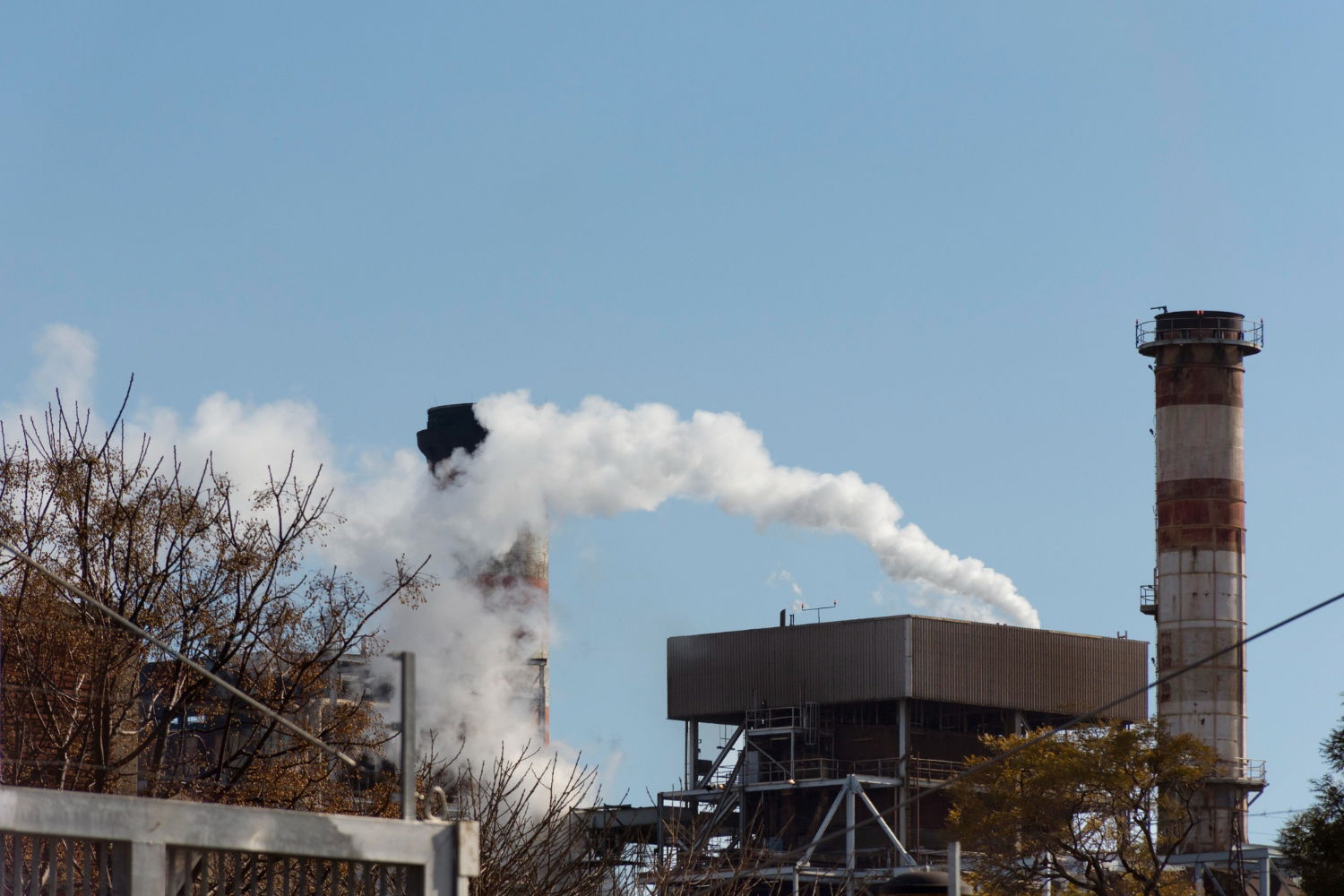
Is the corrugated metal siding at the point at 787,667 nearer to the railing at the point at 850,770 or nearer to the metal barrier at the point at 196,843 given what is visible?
the railing at the point at 850,770

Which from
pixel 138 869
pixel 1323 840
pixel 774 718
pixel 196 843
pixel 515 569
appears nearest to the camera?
pixel 138 869

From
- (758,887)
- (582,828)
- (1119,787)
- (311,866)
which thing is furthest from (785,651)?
(311,866)

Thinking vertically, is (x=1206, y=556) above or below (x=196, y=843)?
above

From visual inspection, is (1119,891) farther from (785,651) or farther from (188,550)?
(188,550)

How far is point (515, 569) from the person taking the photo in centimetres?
9375

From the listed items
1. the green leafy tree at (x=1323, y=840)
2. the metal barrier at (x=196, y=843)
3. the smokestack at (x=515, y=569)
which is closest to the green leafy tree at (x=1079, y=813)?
the green leafy tree at (x=1323, y=840)

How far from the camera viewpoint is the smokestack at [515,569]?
93.2m

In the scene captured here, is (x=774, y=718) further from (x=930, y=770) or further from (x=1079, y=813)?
(x=1079, y=813)

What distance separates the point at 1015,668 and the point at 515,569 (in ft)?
75.1

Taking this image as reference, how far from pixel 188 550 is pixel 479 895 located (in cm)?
565

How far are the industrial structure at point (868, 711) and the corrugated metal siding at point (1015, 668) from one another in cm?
6

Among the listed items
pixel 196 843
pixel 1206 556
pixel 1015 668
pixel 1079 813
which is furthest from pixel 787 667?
pixel 196 843

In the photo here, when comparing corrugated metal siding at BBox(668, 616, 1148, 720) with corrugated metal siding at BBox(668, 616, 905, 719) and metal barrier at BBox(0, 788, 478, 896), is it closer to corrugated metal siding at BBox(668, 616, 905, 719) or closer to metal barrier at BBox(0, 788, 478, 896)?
corrugated metal siding at BBox(668, 616, 905, 719)

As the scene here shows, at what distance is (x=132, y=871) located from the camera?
432 inches
